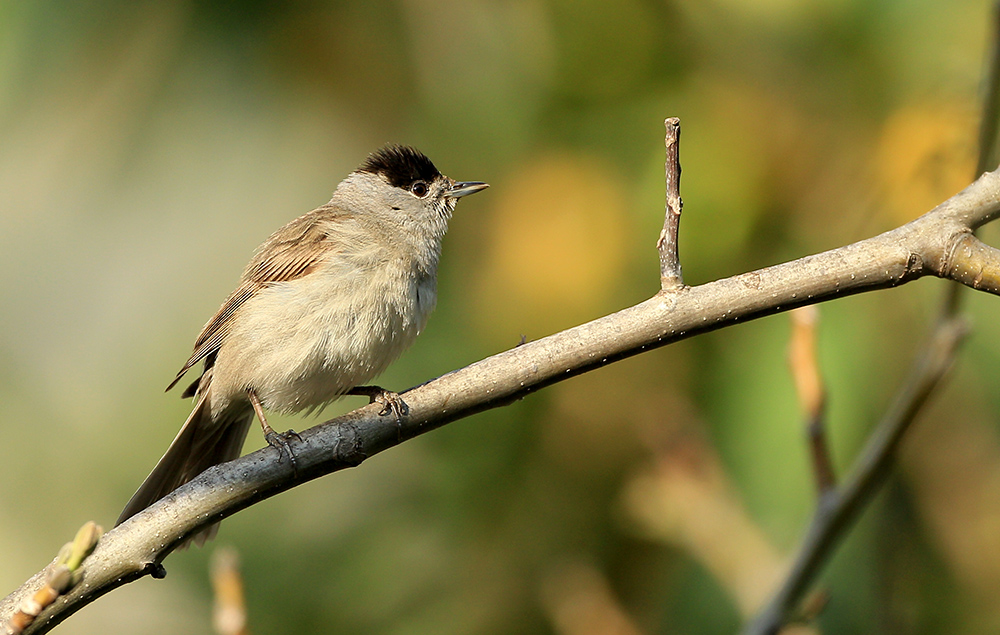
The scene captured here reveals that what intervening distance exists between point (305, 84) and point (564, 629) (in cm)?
332

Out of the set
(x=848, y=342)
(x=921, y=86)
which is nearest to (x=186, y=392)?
(x=848, y=342)

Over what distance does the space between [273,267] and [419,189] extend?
92 centimetres

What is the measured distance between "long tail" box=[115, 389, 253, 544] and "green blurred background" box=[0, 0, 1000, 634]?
1.47 feet

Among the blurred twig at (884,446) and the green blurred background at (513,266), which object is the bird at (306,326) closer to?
the green blurred background at (513,266)

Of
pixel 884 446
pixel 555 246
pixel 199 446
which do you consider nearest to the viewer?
pixel 884 446

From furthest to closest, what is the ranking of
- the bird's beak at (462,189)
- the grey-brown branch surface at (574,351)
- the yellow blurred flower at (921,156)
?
the bird's beak at (462,189) → the yellow blurred flower at (921,156) → the grey-brown branch surface at (574,351)

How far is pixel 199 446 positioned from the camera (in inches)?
166

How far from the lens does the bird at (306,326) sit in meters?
3.83

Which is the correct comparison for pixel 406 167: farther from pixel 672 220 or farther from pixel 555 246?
pixel 672 220

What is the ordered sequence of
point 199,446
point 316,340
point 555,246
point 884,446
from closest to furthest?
point 884,446, point 316,340, point 199,446, point 555,246

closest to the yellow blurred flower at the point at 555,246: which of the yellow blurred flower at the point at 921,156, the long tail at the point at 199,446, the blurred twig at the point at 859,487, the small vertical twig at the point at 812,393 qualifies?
the yellow blurred flower at the point at 921,156

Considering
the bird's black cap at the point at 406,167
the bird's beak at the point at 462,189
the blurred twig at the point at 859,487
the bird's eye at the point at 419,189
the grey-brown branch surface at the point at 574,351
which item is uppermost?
the bird's black cap at the point at 406,167

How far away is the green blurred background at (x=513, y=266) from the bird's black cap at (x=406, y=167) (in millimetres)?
636

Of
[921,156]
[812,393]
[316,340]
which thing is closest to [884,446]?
[812,393]
